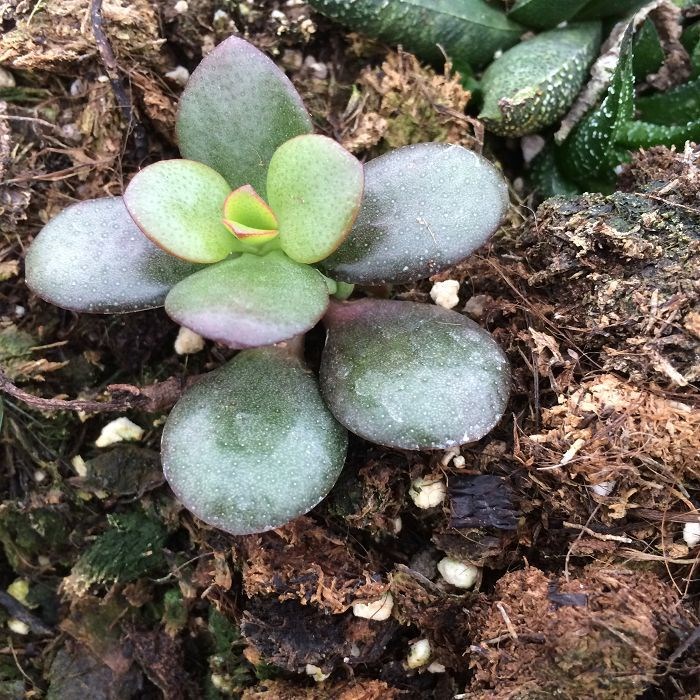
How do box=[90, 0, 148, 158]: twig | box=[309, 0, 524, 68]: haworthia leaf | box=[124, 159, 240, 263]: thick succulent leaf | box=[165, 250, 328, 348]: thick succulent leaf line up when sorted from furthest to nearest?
1. box=[309, 0, 524, 68]: haworthia leaf
2. box=[90, 0, 148, 158]: twig
3. box=[124, 159, 240, 263]: thick succulent leaf
4. box=[165, 250, 328, 348]: thick succulent leaf

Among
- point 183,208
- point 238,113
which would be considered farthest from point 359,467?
point 238,113

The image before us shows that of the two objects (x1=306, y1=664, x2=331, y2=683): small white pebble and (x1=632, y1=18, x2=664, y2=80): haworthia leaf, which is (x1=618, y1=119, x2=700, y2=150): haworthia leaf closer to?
(x1=632, y1=18, x2=664, y2=80): haworthia leaf

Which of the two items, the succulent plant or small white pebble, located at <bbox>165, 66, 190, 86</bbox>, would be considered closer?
the succulent plant

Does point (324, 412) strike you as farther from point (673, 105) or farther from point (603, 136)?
point (673, 105)

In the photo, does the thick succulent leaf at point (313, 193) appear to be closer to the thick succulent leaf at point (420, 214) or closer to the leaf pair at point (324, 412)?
the thick succulent leaf at point (420, 214)

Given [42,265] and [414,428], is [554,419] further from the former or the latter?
[42,265]

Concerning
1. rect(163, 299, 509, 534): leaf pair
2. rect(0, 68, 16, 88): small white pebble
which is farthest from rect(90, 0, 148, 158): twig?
rect(163, 299, 509, 534): leaf pair
